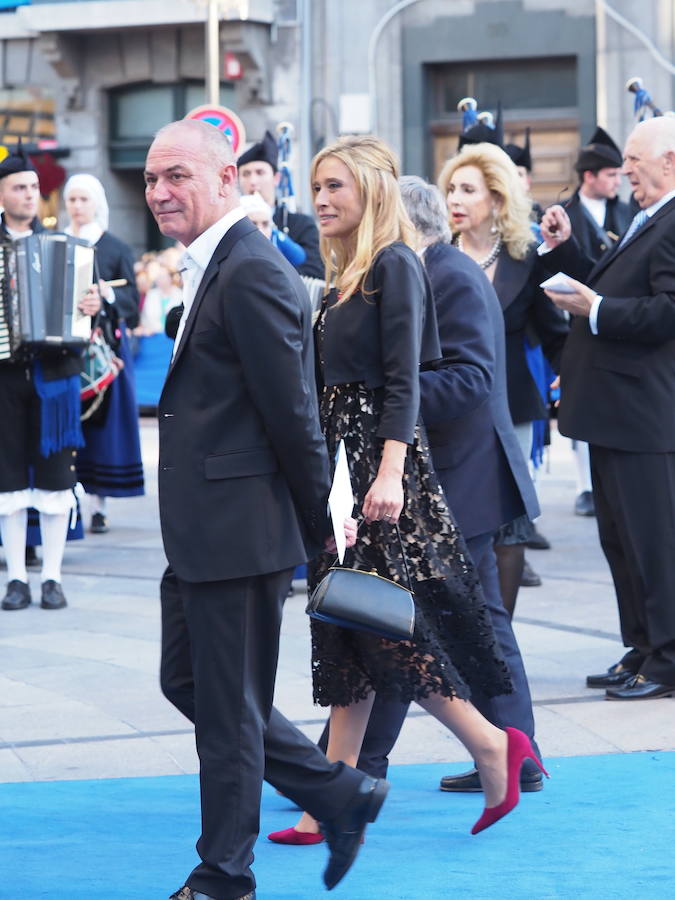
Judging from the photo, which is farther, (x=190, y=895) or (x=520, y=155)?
(x=520, y=155)

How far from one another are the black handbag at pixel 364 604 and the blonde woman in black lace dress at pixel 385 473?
0.30 meters

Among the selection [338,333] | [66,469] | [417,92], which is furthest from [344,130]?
[338,333]

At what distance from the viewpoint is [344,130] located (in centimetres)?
2206

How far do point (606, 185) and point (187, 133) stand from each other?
6834mm

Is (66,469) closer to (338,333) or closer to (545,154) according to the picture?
(338,333)

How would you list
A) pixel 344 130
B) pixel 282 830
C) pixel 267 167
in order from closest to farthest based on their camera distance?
pixel 282 830 < pixel 267 167 < pixel 344 130

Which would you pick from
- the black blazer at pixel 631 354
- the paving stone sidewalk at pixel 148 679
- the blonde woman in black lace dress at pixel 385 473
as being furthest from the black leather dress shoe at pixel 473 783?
the black blazer at pixel 631 354

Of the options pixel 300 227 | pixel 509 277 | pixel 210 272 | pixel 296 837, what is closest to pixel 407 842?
pixel 296 837

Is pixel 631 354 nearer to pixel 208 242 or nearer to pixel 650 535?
pixel 650 535

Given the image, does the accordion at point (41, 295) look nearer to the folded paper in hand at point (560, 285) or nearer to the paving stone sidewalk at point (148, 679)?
the paving stone sidewalk at point (148, 679)

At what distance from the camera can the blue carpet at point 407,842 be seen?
416 centimetres

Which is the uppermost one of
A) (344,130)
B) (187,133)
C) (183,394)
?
(344,130)

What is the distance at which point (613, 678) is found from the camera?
6.30 m

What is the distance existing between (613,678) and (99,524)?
516 cm
